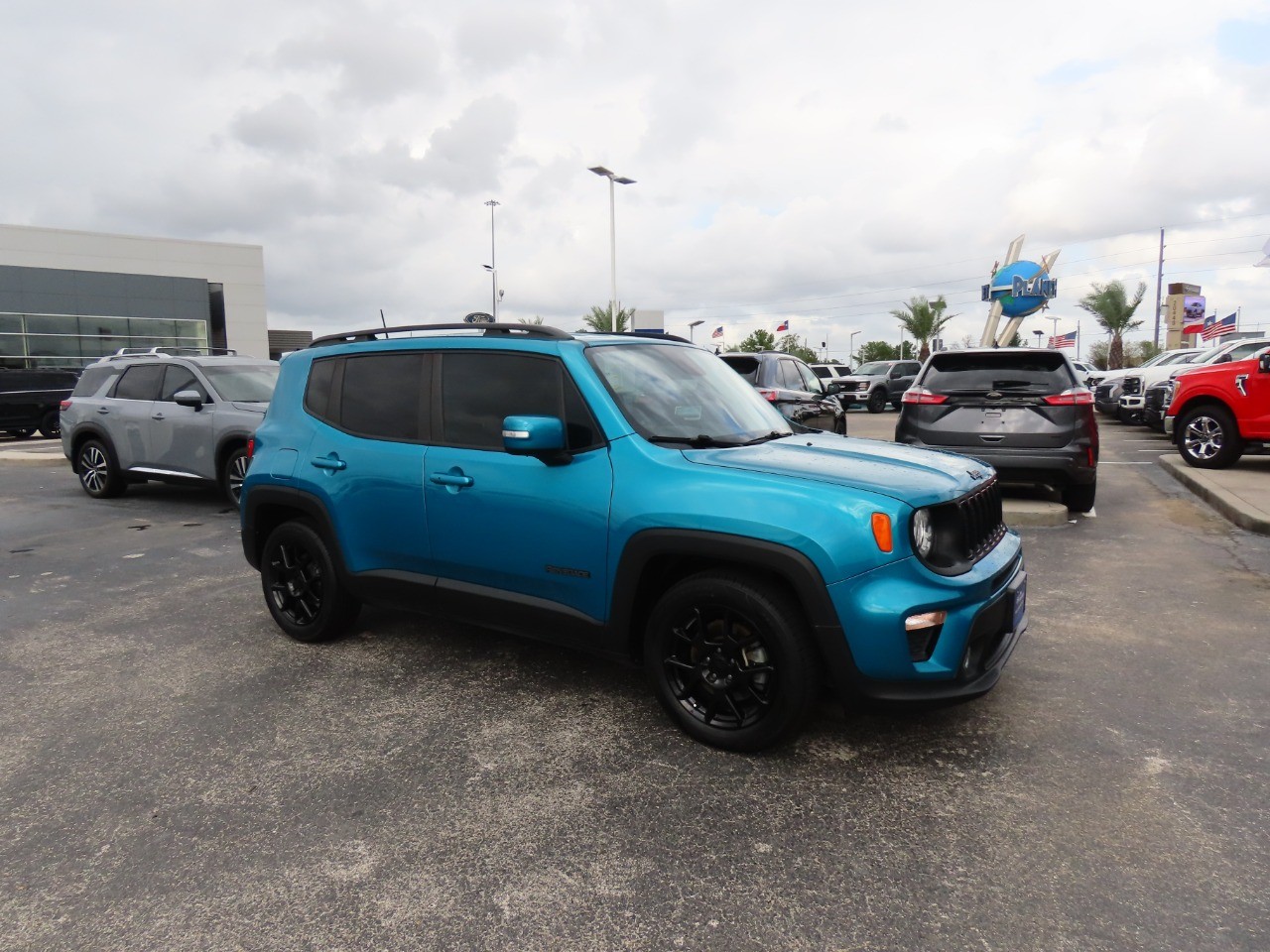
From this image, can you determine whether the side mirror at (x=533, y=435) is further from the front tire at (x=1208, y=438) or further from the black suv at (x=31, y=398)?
the black suv at (x=31, y=398)

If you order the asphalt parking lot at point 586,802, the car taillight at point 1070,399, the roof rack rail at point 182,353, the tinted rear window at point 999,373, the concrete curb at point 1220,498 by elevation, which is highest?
the roof rack rail at point 182,353

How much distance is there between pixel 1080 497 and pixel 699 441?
20.1 ft

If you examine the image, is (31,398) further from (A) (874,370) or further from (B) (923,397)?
Result: (A) (874,370)

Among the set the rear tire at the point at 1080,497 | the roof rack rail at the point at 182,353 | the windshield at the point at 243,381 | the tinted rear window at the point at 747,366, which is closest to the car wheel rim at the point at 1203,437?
the rear tire at the point at 1080,497

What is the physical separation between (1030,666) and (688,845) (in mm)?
2408

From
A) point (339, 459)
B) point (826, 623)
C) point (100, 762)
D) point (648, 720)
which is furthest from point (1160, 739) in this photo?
point (100, 762)

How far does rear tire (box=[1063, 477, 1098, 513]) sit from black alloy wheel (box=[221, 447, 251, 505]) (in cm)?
842

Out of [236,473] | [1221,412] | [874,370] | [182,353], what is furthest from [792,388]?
[874,370]

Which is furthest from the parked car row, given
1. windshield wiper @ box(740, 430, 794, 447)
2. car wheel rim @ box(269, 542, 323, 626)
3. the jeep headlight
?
car wheel rim @ box(269, 542, 323, 626)

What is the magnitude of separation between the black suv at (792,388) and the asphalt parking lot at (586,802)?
6.02 m

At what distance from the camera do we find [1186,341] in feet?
170

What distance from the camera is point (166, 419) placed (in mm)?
9734

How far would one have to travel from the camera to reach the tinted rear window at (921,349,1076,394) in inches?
313

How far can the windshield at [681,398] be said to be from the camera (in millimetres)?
3812
